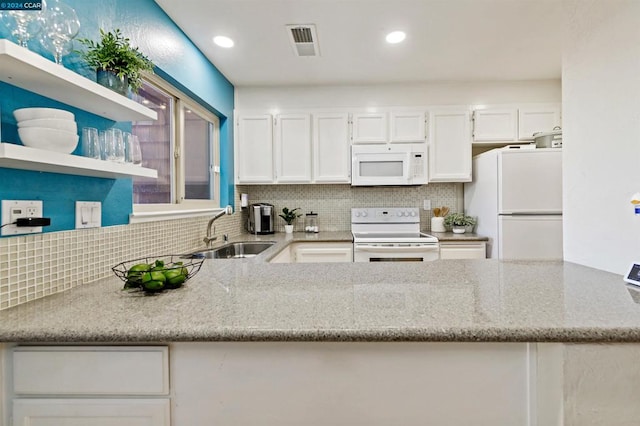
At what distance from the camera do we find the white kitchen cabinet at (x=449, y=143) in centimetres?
299

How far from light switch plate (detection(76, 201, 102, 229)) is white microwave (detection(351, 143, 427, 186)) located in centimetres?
215

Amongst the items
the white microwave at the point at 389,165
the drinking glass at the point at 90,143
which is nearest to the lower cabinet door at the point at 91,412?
the drinking glass at the point at 90,143

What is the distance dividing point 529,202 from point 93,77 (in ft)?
9.87

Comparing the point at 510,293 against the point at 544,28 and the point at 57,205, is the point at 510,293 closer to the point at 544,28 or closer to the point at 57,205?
the point at 57,205

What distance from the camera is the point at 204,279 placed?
122 cm

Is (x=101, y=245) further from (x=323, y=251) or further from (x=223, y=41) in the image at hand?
(x=323, y=251)

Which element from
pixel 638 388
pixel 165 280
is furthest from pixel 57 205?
pixel 638 388

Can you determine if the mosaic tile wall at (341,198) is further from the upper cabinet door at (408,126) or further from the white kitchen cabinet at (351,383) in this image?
the white kitchen cabinet at (351,383)

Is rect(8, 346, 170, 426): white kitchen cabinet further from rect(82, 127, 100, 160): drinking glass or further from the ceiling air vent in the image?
the ceiling air vent

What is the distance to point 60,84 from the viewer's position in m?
0.96

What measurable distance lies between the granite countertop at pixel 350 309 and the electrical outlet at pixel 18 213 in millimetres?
236

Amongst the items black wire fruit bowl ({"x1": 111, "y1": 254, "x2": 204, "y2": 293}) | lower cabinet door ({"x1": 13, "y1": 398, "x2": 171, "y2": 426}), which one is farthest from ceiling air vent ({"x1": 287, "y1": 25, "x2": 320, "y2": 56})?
lower cabinet door ({"x1": 13, "y1": 398, "x2": 171, "y2": 426})

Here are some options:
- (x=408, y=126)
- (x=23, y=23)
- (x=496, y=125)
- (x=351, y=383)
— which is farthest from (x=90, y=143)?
(x=496, y=125)

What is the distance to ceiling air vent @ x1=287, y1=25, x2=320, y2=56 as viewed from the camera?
2.12 meters
